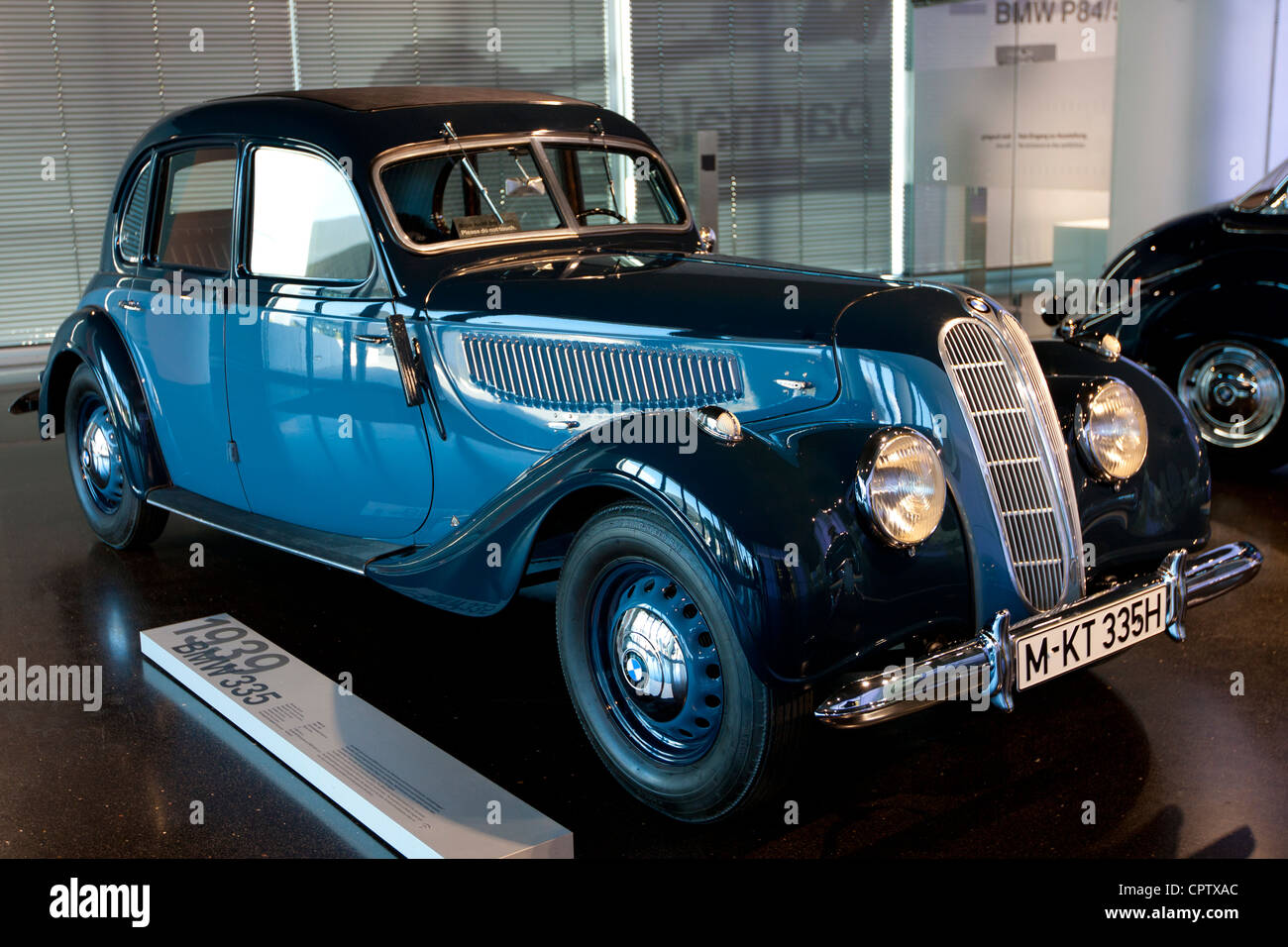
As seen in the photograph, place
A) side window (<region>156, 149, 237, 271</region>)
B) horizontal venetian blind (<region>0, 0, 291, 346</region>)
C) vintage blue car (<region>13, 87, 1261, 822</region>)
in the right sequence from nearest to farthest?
1. vintage blue car (<region>13, 87, 1261, 822</region>)
2. side window (<region>156, 149, 237, 271</region>)
3. horizontal venetian blind (<region>0, 0, 291, 346</region>)

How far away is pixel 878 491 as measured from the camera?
2.41 meters

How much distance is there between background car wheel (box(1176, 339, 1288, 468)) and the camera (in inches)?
204

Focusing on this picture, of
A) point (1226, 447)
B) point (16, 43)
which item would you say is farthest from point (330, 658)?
point (16, 43)

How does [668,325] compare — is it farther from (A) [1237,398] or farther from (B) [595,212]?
(A) [1237,398]

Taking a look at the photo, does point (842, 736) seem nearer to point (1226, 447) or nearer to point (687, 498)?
point (687, 498)

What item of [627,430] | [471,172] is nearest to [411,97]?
[471,172]

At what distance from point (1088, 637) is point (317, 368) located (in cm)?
234

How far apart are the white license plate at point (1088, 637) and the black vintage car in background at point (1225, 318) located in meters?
2.65

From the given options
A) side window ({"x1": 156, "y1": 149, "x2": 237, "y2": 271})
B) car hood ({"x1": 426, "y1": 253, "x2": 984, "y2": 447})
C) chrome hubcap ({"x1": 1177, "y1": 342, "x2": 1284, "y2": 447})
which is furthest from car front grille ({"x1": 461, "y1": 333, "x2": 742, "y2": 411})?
chrome hubcap ({"x1": 1177, "y1": 342, "x2": 1284, "y2": 447})

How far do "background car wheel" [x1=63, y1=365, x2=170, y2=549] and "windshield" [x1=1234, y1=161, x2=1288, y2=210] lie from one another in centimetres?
483

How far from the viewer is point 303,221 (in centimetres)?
371

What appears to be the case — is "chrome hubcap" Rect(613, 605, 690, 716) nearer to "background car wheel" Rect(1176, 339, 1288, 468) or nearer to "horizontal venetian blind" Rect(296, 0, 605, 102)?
"background car wheel" Rect(1176, 339, 1288, 468)

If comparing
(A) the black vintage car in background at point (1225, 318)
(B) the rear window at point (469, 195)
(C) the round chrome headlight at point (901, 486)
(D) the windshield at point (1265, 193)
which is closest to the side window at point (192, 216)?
(B) the rear window at point (469, 195)

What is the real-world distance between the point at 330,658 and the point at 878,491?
1919mm
